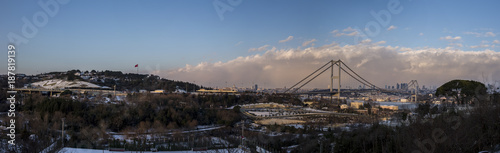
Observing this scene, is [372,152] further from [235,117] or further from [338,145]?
[235,117]

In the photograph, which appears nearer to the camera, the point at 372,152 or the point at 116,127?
the point at 372,152

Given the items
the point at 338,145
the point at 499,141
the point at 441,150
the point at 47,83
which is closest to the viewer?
the point at 441,150

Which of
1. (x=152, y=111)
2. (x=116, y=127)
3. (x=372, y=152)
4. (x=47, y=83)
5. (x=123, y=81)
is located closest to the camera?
(x=372, y=152)

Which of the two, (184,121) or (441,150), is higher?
(441,150)

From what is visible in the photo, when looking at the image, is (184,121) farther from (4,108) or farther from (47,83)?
(47,83)

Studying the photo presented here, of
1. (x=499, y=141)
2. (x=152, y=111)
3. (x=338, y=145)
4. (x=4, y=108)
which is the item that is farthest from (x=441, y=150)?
(x=4, y=108)

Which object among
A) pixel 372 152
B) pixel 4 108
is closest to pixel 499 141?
pixel 372 152

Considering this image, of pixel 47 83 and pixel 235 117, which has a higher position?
pixel 47 83

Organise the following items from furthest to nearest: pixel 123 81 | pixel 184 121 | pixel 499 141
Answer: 1. pixel 123 81
2. pixel 184 121
3. pixel 499 141

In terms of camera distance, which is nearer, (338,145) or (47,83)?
(338,145)
